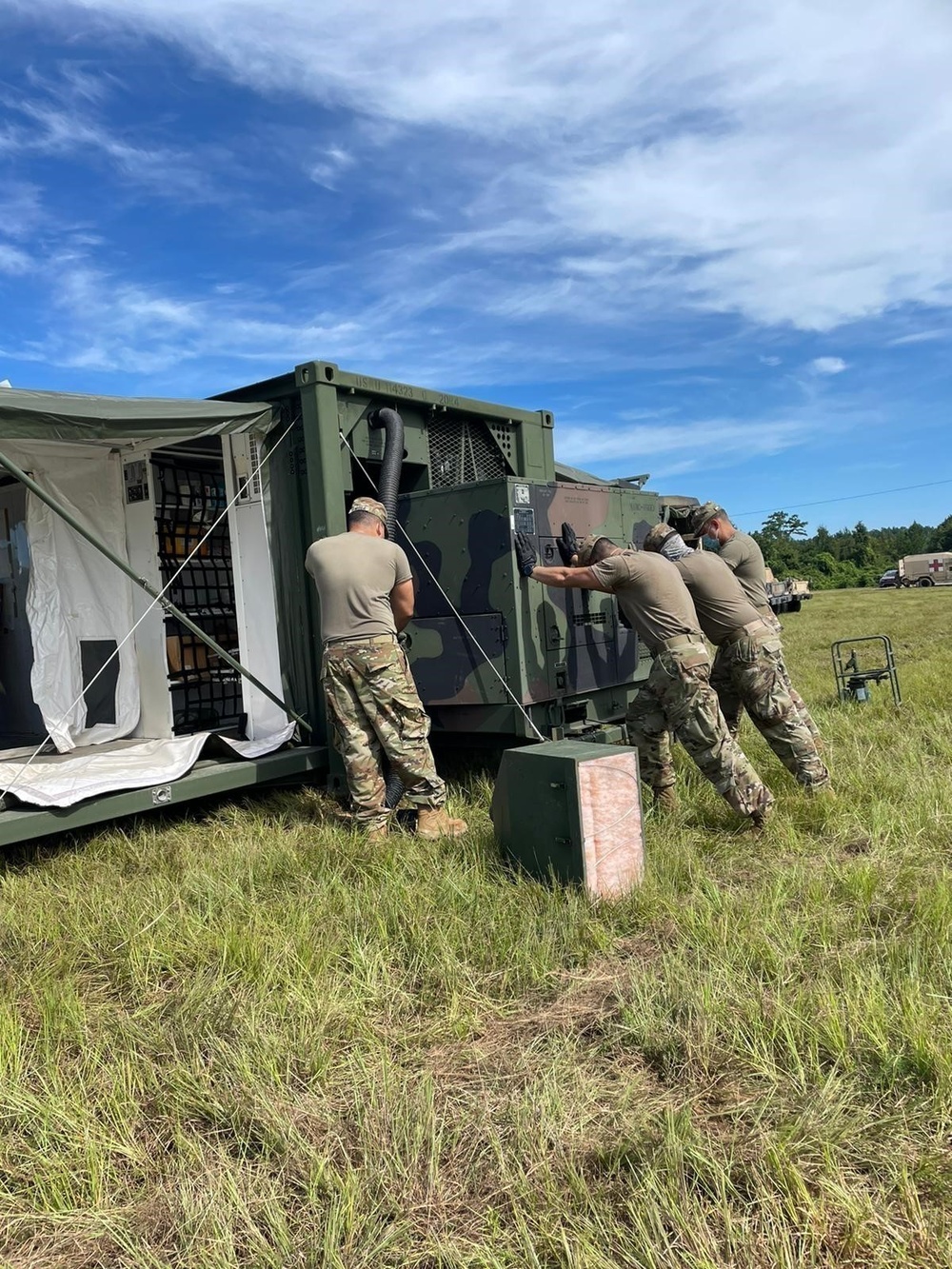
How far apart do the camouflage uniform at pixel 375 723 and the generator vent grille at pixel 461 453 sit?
179 centimetres

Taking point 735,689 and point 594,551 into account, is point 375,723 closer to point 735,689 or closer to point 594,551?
point 594,551

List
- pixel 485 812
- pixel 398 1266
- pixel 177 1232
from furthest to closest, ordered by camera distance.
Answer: pixel 485 812 < pixel 177 1232 < pixel 398 1266

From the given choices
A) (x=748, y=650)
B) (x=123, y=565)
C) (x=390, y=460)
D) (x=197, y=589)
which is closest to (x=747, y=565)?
(x=748, y=650)

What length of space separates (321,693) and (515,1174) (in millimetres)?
4038

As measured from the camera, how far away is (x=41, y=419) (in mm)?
4520

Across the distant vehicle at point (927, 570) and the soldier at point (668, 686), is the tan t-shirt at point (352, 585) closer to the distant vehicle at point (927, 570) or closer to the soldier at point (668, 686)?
the soldier at point (668, 686)

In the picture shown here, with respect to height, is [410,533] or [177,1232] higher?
[410,533]

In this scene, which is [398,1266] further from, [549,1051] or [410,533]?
[410,533]

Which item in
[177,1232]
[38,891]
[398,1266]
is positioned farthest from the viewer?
[38,891]

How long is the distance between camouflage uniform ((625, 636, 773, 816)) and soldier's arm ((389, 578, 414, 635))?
1420 millimetres

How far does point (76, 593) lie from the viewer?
673 centimetres

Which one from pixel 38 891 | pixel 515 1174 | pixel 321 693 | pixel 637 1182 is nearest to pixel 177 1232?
pixel 515 1174

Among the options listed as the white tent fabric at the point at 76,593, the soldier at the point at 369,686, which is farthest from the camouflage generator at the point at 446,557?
the white tent fabric at the point at 76,593

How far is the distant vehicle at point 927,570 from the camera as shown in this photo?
170 feet
